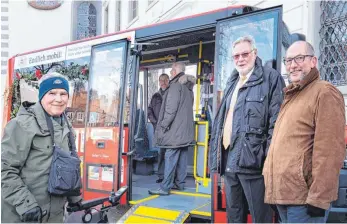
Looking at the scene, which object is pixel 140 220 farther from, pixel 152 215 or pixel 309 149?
pixel 309 149

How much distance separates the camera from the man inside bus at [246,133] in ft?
9.81

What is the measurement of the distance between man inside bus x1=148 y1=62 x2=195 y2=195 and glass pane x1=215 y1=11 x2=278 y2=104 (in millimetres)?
1502

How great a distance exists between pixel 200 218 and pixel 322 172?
221 cm

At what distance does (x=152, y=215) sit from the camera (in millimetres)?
4328

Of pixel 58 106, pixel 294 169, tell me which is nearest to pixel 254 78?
pixel 294 169

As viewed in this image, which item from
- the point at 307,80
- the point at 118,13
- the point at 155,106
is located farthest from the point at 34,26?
the point at 307,80

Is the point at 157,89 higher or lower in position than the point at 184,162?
higher

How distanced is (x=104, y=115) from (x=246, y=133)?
2.47 metres

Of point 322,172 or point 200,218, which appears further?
point 200,218

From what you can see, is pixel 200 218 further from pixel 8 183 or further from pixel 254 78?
pixel 8 183

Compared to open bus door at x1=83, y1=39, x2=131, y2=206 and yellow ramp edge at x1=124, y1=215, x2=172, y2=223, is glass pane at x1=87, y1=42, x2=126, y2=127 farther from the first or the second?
yellow ramp edge at x1=124, y1=215, x2=172, y2=223

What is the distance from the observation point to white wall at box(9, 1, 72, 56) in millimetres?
15055

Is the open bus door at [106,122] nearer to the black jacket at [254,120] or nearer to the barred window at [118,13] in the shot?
the black jacket at [254,120]

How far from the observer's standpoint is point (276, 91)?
3061 millimetres
